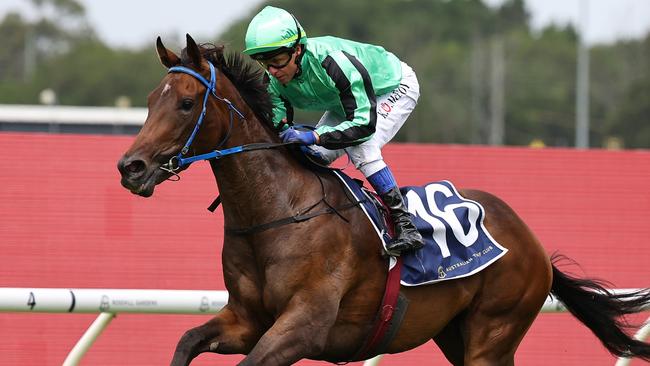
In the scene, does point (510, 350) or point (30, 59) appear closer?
point (510, 350)

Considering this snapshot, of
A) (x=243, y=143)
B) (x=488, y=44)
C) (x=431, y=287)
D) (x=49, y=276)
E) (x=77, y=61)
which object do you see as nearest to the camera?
(x=243, y=143)

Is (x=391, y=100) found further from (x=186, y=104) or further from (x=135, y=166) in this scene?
(x=135, y=166)

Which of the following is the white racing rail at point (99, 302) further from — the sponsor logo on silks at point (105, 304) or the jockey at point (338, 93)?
the jockey at point (338, 93)

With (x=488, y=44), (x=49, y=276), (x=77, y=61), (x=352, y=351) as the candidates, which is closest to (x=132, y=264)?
(x=49, y=276)

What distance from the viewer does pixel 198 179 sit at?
649 centimetres

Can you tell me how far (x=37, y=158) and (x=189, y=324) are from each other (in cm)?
125

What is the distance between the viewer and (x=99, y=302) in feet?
17.1

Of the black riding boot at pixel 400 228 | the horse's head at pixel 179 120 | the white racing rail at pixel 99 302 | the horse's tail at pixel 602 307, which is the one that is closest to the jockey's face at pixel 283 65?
the horse's head at pixel 179 120

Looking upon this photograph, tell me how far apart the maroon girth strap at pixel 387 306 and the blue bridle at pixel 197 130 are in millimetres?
830

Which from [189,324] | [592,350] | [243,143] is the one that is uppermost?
[243,143]

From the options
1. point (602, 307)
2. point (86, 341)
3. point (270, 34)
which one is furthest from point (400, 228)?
point (86, 341)

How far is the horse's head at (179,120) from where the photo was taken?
13.2 feet

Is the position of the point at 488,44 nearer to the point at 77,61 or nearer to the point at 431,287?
the point at 77,61

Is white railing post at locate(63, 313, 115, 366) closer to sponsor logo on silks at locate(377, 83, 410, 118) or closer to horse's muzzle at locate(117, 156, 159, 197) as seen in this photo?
horse's muzzle at locate(117, 156, 159, 197)
